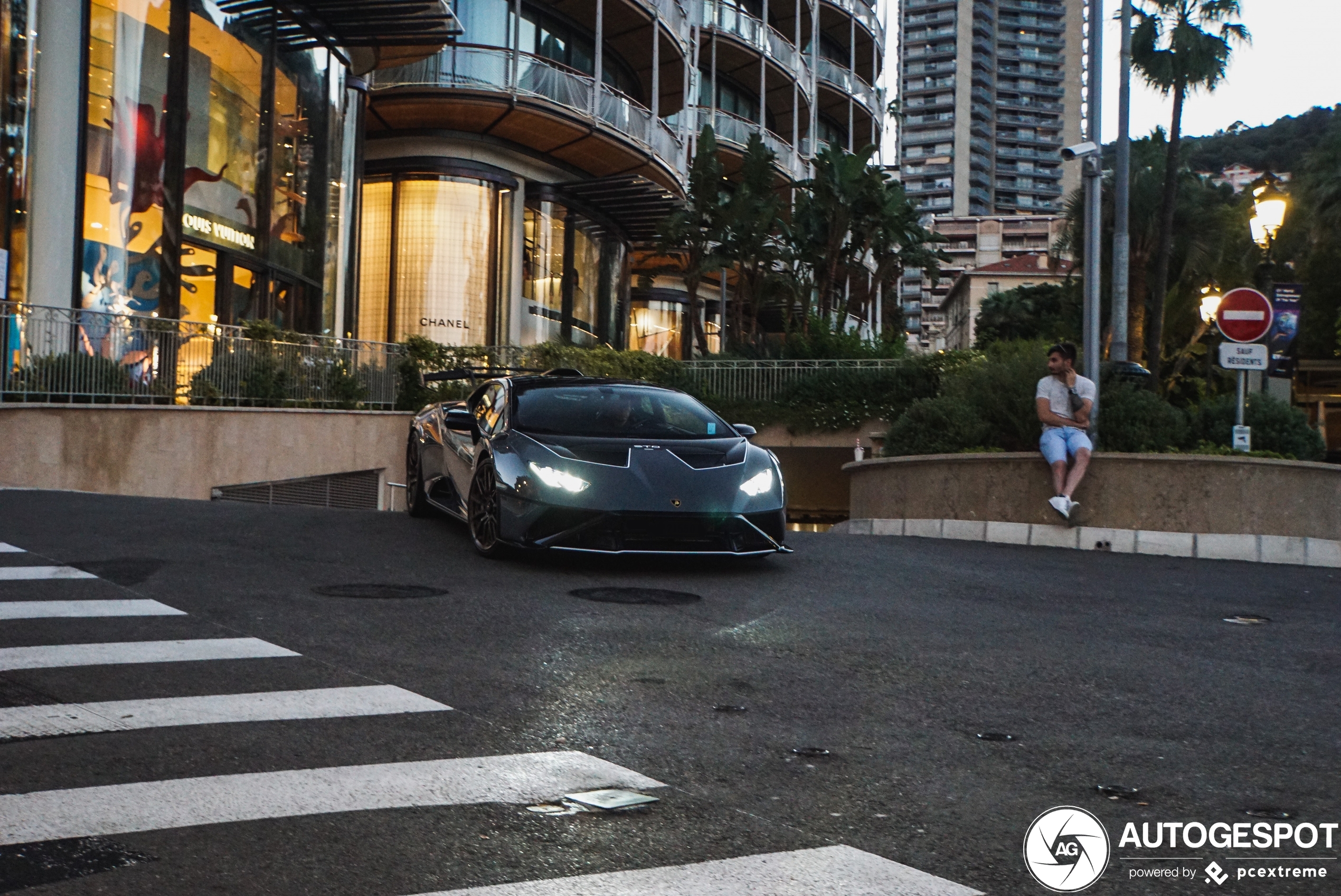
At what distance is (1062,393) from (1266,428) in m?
3.25

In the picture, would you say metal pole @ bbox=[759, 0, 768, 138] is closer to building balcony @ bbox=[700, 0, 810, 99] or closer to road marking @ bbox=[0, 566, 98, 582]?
building balcony @ bbox=[700, 0, 810, 99]

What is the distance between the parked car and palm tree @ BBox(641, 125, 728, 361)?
942 inches

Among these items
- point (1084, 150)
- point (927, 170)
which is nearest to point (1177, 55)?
point (1084, 150)

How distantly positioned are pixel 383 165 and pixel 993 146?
182m

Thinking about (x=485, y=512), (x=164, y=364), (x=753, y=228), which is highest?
(x=753, y=228)

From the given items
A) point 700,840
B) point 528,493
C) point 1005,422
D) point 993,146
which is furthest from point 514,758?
point 993,146

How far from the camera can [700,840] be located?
3.38 m

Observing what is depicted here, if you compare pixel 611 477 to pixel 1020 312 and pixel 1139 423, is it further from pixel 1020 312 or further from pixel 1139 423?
pixel 1020 312

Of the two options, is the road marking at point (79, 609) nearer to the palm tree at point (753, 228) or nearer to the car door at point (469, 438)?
the car door at point (469, 438)

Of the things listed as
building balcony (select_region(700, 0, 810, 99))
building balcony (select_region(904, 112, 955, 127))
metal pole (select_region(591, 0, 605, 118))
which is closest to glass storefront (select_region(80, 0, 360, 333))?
metal pole (select_region(591, 0, 605, 118))

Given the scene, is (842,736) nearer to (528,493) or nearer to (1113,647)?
(1113,647)

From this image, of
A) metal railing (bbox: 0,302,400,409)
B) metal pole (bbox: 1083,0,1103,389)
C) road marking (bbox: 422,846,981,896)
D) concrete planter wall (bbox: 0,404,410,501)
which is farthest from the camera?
metal railing (bbox: 0,302,400,409)

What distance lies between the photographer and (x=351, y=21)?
2227cm

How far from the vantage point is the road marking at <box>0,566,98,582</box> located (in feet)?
24.6
